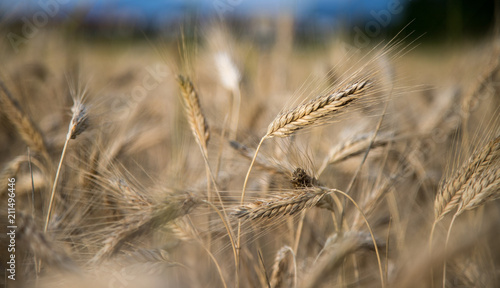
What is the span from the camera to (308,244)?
5.23ft

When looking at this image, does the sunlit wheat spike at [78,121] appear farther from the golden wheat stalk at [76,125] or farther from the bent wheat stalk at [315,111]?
the bent wheat stalk at [315,111]

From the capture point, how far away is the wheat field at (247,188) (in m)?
0.88

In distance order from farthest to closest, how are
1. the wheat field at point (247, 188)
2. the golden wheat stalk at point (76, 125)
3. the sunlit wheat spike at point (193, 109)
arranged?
1. the sunlit wheat spike at point (193, 109)
2. the golden wheat stalk at point (76, 125)
3. the wheat field at point (247, 188)

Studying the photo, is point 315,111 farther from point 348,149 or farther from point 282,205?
point 348,149

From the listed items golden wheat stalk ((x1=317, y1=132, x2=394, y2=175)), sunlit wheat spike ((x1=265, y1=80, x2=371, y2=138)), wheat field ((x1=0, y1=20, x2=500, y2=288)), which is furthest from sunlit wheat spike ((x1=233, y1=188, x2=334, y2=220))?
golden wheat stalk ((x1=317, y1=132, x2=394, y2=175))

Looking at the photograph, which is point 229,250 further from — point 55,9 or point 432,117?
point 55,9

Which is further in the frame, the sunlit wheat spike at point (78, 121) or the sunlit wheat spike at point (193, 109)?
the sunlit wheat spike at point (193, 109)

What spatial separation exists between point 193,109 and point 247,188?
1.72 feet

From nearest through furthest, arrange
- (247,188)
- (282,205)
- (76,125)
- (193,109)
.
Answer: (282,205) → (76,125) → (193,109) → (247,188)

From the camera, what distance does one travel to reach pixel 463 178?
978 millimetres

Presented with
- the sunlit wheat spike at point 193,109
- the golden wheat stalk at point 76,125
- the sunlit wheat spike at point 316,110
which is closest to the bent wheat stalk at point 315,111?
the sunlit wheat spike at point 316,110

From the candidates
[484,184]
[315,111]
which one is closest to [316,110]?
[315,111]

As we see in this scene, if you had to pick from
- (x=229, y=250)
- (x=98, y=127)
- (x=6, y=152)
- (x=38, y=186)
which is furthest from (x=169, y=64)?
(x=6, y=152)

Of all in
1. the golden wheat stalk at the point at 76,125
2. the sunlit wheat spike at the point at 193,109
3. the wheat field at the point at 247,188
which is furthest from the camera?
the sunlit wheat spike at the point at 193,109
